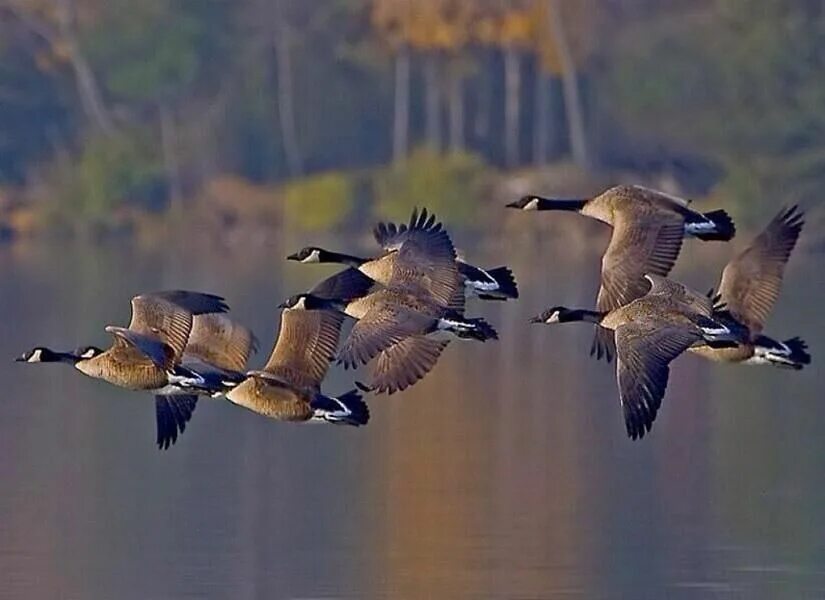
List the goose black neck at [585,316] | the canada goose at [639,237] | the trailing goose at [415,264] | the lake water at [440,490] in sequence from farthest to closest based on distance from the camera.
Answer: the lake water at [440,490], the trailing goose at [415,264], the canada goose at [639,237], the goose black neck at [585,316]

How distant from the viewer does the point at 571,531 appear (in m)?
21.7

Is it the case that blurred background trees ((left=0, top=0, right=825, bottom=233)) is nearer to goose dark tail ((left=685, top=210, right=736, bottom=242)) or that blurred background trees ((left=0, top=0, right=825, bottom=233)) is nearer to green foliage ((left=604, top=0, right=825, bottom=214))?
green foliage ((left=604, top=0, right=825, bottom=214))

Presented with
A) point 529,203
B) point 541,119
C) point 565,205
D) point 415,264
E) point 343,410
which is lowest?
point 343,410

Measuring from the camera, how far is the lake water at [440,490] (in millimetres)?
19922

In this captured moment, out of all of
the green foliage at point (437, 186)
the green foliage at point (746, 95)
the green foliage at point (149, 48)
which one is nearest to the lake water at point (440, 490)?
the green foliage at point (746, 95)

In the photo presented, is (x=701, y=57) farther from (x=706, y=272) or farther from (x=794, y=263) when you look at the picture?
(x=706, y=272)

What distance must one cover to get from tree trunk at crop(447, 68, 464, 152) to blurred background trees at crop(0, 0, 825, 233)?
54 millimetres

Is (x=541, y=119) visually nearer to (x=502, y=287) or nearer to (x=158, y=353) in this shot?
(x=502, y=287)

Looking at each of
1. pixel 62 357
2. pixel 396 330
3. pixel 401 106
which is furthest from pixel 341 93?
pixel 396 330

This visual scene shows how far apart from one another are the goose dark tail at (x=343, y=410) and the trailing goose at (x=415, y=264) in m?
0.83

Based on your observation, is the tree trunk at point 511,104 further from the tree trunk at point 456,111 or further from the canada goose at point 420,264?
the canada goose at point 420,264

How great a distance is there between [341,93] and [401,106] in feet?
4.36

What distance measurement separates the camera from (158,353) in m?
16.1

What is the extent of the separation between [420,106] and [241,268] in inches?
582
